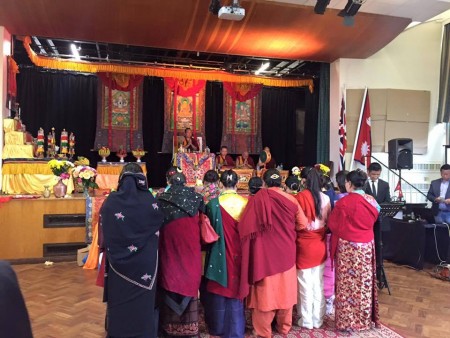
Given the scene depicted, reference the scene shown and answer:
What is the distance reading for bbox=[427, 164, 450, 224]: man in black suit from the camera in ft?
17.0

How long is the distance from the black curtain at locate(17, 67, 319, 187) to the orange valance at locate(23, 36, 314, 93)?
101cm

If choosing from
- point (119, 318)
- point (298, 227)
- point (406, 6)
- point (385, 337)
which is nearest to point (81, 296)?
point (119, 318)

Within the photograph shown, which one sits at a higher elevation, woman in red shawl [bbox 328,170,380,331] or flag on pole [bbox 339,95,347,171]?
flag on pole [bbox 339,95,347,171]

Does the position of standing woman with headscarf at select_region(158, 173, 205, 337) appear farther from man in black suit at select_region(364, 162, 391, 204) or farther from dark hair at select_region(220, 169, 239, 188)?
man in black suit at select_region(364, 162, 391, 204)

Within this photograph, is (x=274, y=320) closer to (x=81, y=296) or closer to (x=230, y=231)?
(x=230, y=231)

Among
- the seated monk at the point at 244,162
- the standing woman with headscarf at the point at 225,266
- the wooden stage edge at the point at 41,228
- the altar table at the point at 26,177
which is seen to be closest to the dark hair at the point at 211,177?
the standing woman with headscarf at the point at 225,266

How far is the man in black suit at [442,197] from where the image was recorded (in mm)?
5168

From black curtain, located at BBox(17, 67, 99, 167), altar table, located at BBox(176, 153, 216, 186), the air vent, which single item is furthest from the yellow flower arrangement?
black curtain, located at BBox(17, 67, 99, 167)

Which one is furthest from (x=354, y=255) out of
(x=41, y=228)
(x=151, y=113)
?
(x=151, y=113)

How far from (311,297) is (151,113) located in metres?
7.97

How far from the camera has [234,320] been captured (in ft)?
9.29

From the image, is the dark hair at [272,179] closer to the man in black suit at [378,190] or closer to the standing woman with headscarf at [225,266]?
the standing woman with headscarf at [225,266]

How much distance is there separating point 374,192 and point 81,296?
12.0 feet

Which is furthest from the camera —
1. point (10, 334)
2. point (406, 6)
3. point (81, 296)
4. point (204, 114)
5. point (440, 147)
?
point (204, 114)
